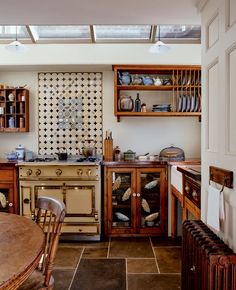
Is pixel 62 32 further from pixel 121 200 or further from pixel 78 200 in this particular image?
pixel 121 200

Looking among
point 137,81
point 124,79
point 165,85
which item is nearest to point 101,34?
point 124,79

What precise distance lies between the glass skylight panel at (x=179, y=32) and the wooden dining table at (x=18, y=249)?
3.00 m

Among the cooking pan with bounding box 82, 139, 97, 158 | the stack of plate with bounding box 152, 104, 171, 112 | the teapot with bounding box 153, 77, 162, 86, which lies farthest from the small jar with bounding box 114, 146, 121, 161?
the teapot with bounding box 153, 77, 162, 86

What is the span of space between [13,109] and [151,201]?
90.3 inches

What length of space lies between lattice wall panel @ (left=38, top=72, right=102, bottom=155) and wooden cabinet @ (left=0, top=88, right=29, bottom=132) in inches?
10.3

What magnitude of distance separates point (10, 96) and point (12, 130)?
48 cm

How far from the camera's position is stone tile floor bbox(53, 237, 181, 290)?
269 centimetres

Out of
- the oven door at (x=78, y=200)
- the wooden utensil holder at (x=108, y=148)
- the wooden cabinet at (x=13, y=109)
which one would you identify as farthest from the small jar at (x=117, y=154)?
the wooden cabinet at (x=13, y=109)

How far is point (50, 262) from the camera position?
1.65m

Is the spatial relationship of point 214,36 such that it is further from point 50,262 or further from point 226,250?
point 50,262

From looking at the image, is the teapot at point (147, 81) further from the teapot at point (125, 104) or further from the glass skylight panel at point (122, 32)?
→ the glass skylight panel at point (122, 32)

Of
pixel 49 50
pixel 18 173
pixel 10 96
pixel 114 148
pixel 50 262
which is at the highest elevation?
pixel 49 50

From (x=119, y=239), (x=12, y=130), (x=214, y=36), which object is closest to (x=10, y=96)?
(x=12, y=130)

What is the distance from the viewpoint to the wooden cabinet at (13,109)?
4.19 meters
